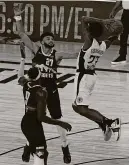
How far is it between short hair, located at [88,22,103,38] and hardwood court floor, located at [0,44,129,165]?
5.30 ft

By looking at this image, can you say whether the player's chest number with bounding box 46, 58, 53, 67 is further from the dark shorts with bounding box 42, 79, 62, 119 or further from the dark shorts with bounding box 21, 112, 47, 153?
the dark shorts with bounding box 21, 112, 47, 153

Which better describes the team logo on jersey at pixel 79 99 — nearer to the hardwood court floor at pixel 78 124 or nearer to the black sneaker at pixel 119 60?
the hardwood court floor at pixel 78 124

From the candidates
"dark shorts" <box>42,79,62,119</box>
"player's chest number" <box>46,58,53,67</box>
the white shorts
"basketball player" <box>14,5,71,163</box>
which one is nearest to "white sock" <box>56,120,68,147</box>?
"basketball player" <box>14,5,71,163</box>

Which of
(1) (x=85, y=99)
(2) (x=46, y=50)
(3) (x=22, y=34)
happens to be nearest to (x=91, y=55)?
(1) (x=85, y=99)

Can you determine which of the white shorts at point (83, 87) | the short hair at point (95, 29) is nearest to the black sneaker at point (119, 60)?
the white shorts at point (83, 87)

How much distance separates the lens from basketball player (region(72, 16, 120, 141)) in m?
7.36

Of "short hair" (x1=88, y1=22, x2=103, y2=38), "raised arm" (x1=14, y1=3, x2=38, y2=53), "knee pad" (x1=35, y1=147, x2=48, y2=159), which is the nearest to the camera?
"knee pad" (x1=35, y1=147, x2=48, y2=159)

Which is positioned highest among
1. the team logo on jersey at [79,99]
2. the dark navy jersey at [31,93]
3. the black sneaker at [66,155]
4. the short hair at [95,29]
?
the short hair at [95,29]

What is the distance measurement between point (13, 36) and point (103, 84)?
5810mm

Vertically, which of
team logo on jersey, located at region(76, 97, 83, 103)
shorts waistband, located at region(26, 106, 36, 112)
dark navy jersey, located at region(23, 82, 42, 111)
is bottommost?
team logo on jersey, located at region(76, 97, 83, 103)

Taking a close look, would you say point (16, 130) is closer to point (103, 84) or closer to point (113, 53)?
point (103, 84)

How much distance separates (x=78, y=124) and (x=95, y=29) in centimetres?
228

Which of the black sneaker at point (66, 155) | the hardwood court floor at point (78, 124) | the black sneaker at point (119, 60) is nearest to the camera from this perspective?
the black sneaker at point (66, 155)

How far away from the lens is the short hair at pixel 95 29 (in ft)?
23.9
